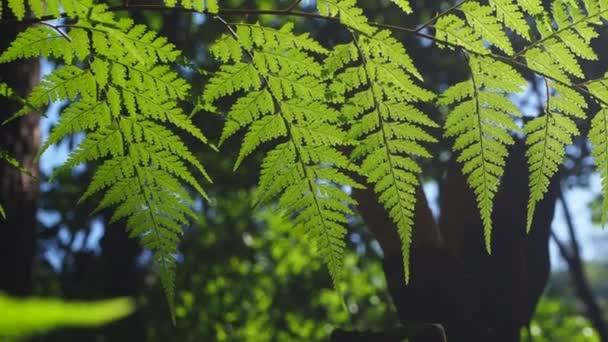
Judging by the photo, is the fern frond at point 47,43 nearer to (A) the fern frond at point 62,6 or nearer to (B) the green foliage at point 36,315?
(A) the fern frond at point 62,6

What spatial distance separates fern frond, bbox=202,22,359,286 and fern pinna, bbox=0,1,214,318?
8cm

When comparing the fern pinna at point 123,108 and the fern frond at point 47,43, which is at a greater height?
the fern frond at point 47,43

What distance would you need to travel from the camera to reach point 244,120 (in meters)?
0.95

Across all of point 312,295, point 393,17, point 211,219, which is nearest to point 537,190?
point 393,17

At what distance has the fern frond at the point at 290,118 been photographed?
3.03 feet

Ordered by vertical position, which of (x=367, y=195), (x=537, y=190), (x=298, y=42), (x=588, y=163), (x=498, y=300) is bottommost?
(x=498, y=300)

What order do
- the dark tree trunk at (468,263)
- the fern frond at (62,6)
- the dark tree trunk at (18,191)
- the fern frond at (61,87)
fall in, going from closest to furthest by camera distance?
the fern frond at (62,6), the fern frond at (61,87), the dark tree trunk at (468,263), the dark tree trunk at (18,191)

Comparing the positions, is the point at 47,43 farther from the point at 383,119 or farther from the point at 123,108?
the point at 383,119

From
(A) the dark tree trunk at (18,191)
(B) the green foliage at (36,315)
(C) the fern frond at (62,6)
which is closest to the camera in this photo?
(B) the green foliage at (36,315)

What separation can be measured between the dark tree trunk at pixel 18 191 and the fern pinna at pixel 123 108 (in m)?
1.01

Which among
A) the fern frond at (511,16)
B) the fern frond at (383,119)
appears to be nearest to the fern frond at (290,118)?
the fern frond at (383,119)

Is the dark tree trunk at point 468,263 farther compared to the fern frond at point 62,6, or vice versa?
the dark tree trunk at point 468,263

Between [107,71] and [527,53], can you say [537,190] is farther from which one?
[107,71]

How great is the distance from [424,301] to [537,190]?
1.43ft
